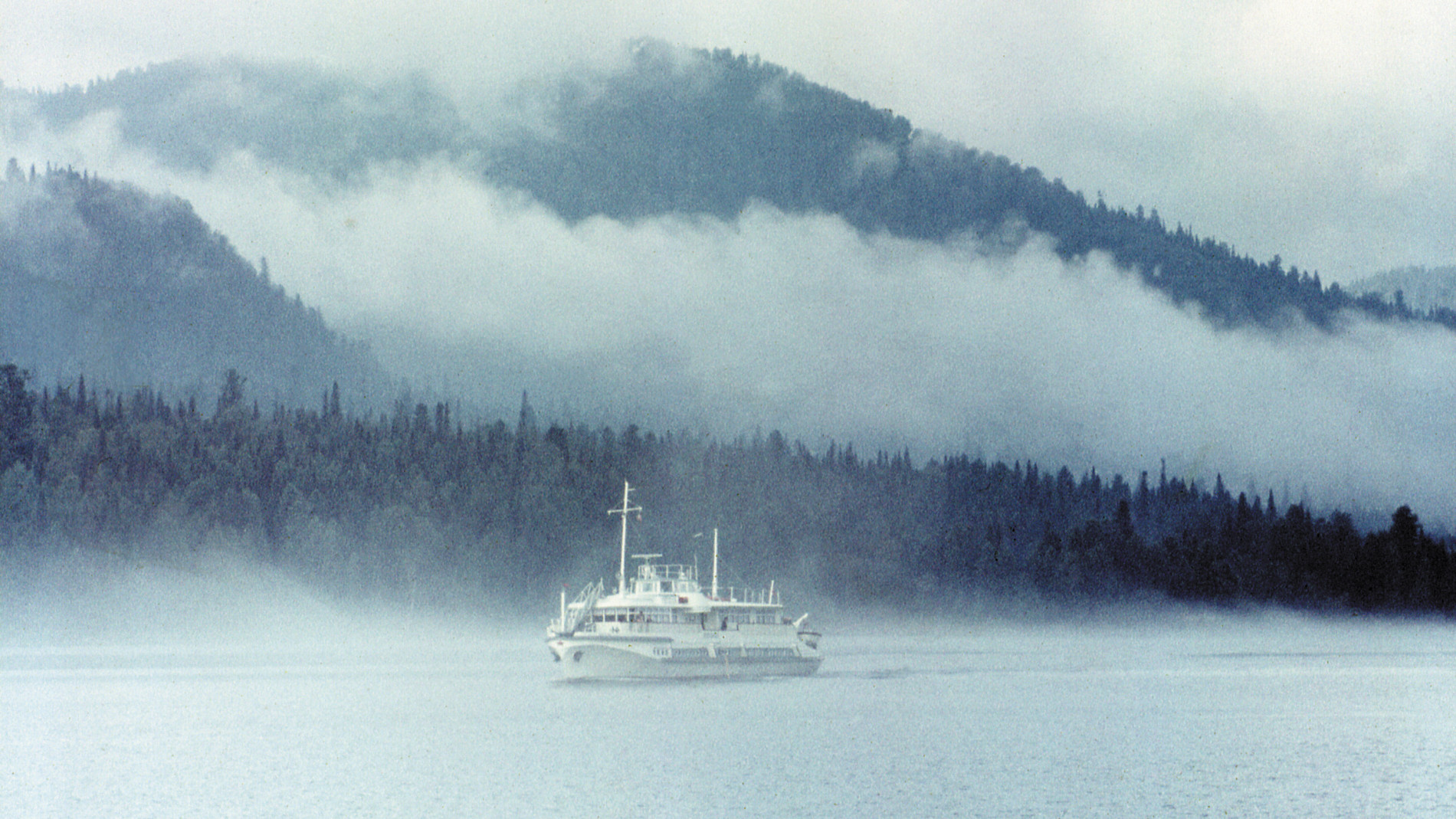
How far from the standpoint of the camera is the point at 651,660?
116188mm

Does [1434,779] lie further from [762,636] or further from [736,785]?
[762,636]

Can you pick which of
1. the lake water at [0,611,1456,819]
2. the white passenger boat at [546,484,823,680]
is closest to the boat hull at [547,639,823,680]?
the white passenger boat at [546,484,823,680]

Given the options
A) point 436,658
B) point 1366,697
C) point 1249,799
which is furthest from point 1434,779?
point 436,658

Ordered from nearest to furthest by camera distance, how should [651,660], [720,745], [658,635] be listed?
[720,745] → [658,635] → [651,660]

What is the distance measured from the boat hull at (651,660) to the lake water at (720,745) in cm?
152

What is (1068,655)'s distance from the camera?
186 meters

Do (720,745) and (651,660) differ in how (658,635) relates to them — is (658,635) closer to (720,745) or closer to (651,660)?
(651,660)

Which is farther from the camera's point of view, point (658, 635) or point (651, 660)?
point (651, 660)

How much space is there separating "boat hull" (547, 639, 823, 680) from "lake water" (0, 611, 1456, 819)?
1521mm

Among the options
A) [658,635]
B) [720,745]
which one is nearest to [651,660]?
[658,635]

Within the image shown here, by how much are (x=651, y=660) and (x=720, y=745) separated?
34248 millimetres

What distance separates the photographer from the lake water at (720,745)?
66188 mm

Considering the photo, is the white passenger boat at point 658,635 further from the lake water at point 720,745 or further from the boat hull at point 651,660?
the lake water at point 720,745

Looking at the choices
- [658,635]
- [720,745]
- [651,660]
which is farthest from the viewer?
[651,660]
